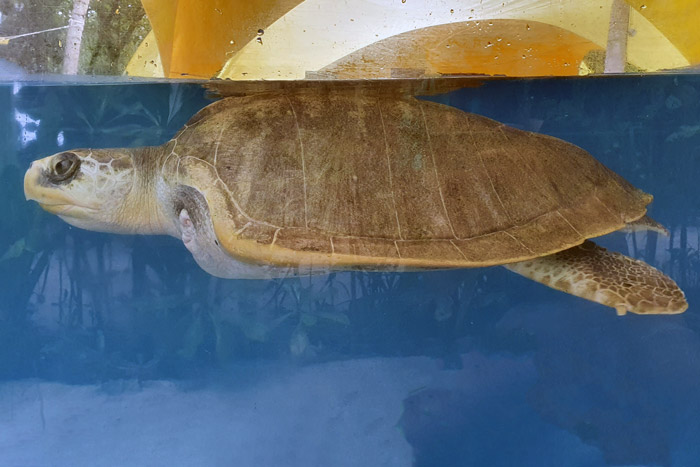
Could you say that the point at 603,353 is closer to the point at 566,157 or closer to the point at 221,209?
the point at 566,157

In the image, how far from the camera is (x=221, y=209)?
5.28 feet

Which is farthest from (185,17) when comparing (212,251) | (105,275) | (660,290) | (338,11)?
(660,290)

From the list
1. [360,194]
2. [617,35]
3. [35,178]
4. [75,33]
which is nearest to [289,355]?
[360,194]

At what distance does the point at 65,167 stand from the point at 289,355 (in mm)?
1167

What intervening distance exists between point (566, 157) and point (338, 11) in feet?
3.56

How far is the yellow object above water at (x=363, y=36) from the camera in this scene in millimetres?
1687

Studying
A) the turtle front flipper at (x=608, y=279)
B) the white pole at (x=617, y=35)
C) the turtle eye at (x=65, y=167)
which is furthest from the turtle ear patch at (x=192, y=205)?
the white pole at (x=617, y=35)

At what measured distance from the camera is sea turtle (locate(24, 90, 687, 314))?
5.36 ft

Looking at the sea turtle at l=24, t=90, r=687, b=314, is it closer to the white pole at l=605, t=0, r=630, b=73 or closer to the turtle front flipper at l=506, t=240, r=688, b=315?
the turtle front flipper at l=506, t=240, r=688, b=315

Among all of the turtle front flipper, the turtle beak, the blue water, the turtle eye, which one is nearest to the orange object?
the blue water

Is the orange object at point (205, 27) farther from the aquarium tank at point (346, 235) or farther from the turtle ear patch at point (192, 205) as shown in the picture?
the turtle ear patch at point (192, 205)

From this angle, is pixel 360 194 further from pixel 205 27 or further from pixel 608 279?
pixel 608 279

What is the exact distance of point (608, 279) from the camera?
1.76 metres

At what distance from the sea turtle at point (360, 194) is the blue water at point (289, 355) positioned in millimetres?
279
